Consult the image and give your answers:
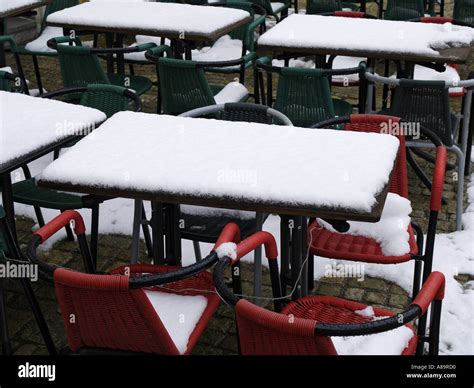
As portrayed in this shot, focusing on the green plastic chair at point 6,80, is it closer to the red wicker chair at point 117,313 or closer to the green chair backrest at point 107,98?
the green chair backrest at point 107,98

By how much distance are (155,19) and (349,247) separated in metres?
3.50

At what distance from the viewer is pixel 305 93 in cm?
482

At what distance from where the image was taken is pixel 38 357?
11.8 feet

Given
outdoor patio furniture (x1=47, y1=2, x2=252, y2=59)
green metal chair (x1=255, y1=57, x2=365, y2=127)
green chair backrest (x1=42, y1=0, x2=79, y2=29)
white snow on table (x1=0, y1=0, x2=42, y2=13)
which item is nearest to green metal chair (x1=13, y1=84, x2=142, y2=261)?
green metal chair (x1=255, y1=57, x2=365, y2=127)

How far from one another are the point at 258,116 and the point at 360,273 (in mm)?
1099

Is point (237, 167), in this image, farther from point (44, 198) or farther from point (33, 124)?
point (44, 198)

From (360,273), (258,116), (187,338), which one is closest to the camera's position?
(187,338)

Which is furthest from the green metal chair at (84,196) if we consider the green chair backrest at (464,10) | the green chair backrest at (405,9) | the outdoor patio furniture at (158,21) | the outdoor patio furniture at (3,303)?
the green chair backrest at (464,10)

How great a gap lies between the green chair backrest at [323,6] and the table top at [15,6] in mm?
2522

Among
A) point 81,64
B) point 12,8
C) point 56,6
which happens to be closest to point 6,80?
point 81,64

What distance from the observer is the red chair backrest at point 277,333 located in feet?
6.95

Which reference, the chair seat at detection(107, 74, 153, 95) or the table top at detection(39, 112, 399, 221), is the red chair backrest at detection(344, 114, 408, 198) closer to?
the table top at detection(39, 112, 399, 221)

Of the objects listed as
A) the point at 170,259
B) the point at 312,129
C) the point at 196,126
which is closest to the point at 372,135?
the point at 312,129

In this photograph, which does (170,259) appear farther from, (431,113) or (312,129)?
(431,113)
